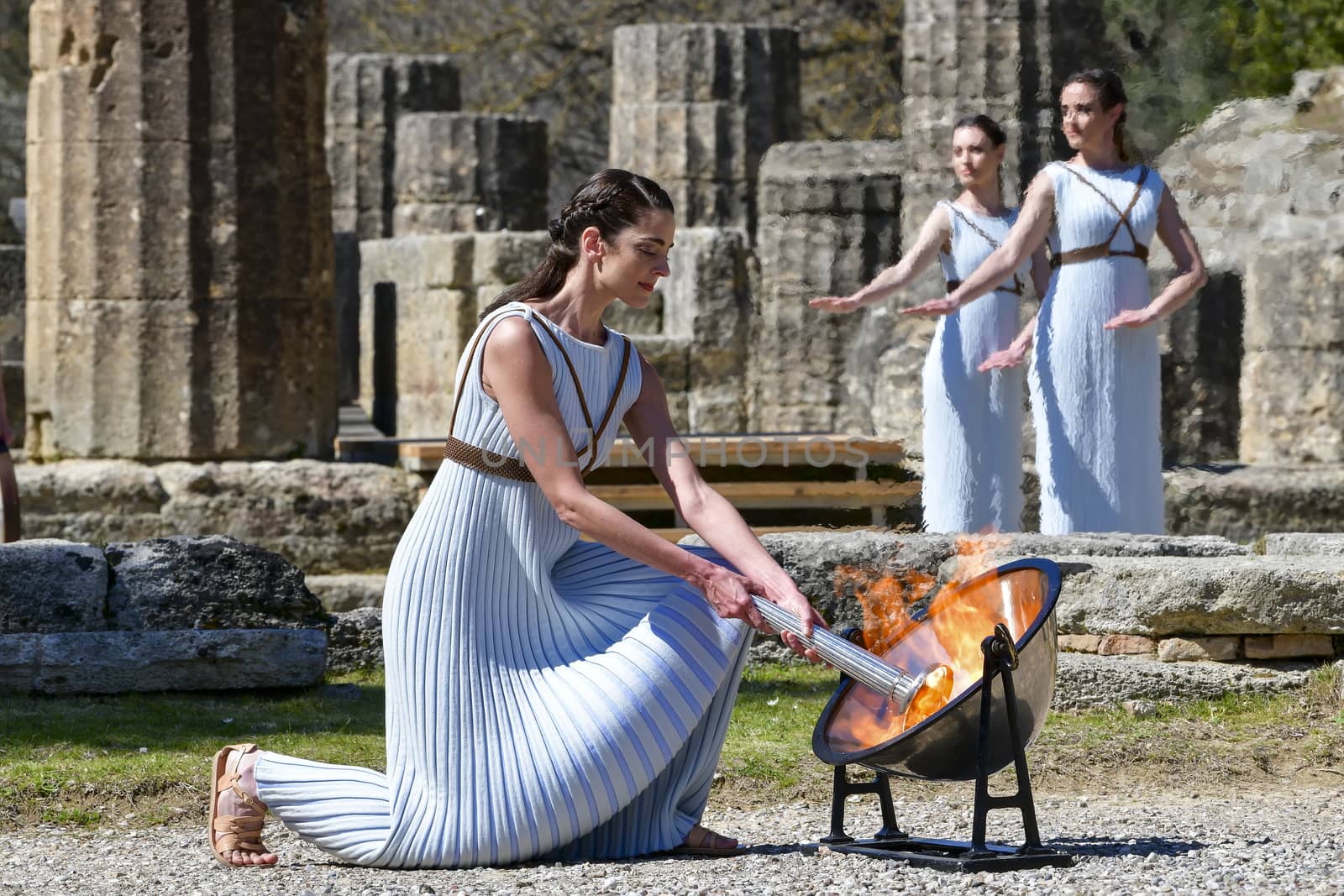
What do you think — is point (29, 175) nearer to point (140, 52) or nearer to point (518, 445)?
point (140, 52)

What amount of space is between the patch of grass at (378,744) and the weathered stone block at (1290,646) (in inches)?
3.9

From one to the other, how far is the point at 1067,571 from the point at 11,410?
358 inches

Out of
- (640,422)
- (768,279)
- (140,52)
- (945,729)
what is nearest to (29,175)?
(140,52)

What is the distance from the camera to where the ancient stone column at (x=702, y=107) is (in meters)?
18.2

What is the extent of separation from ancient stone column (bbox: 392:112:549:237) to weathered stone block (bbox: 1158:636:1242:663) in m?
12.8

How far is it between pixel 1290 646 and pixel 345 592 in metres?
4.47

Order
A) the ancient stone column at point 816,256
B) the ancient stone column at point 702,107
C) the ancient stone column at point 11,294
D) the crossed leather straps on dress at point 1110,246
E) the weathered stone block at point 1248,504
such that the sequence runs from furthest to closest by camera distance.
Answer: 1. the ancient stone column at point 702,107
2. the ancient stone column at point 11,294
3. the ancient stone column at point 816,256
4. the weathered stone block at point 1248,504
5. the crossed leather straps on dress at point 1110,246

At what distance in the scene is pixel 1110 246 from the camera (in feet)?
24.0

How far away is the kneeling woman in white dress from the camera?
4129 mm

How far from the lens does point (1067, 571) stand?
646cm

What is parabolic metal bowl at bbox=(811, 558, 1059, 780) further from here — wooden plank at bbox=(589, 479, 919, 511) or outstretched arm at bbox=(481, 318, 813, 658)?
wooden plank at bbox=(589, 479, 919, 511)

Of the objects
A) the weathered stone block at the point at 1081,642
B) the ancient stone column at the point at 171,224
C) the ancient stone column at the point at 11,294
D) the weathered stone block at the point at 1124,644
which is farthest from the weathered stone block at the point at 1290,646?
the ancient stone column at the point at 11,294

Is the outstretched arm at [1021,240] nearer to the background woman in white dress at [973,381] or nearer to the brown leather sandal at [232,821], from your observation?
the background woman in white dress at [973,381]

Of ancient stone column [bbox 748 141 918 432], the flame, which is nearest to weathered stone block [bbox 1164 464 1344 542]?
ancient stone column [bbox 748 141 918 432]
